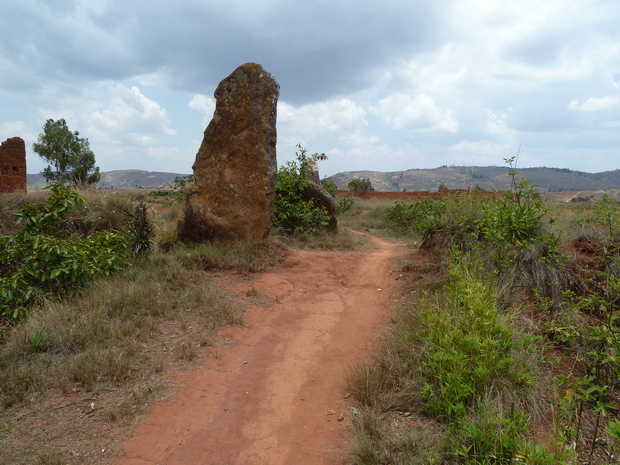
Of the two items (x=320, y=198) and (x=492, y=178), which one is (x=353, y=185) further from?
(x=492, y=178)

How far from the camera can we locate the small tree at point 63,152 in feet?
101

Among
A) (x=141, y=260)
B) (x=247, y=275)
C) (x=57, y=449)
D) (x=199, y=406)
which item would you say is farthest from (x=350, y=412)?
(x=141, y=260)

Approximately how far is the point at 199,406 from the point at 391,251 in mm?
7461

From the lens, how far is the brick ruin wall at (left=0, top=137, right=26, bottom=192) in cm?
1234

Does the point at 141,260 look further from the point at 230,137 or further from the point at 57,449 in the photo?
the point at 57,449

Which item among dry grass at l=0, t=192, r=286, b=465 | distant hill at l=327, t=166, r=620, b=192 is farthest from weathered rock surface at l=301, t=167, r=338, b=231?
distant hill at l=327, t=166, r=620, b=192

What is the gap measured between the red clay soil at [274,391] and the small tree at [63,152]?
29.9m

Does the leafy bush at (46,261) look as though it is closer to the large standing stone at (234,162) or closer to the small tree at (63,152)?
the large standing stone at (234,162)

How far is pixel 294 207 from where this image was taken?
35.8 ft

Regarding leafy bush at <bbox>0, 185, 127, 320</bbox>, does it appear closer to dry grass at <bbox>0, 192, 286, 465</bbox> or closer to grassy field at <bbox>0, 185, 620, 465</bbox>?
grassy field at <bbox>0, 185, 620, 465</bbox>

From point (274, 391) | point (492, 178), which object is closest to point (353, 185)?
point (274, 391)

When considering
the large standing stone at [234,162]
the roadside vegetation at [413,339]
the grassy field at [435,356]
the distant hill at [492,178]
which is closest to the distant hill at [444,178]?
the distant hill at [492,178]

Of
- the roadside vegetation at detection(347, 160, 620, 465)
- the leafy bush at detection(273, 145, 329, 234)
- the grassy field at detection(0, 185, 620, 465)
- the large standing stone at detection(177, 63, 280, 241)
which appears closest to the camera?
the roadside vegetation at detection(347, 160, 620, 465)

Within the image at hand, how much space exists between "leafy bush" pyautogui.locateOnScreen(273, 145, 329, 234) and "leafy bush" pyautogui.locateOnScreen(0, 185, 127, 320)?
199 inches
